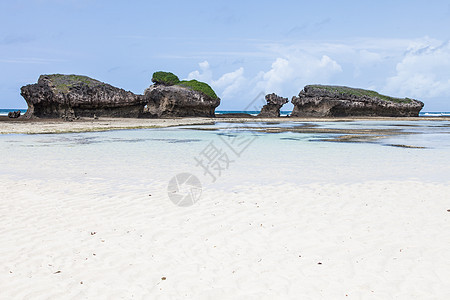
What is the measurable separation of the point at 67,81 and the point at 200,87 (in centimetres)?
2226

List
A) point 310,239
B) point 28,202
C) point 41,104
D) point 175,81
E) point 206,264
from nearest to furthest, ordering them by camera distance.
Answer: point 206,264
point 310,239
point 28,202
point 41,104
point 175,81

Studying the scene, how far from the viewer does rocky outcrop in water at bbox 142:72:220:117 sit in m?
63.7

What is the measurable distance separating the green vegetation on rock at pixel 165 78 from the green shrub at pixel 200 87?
2.33m

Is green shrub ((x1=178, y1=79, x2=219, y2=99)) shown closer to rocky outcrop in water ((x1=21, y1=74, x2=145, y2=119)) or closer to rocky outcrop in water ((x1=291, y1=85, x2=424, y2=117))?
rocky outcrop in water ((x1=21, y1=74, x2=145, y2=119))

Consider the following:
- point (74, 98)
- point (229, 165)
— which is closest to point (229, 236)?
point (229, 165)

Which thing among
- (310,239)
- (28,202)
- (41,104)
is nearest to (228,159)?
(28,202)

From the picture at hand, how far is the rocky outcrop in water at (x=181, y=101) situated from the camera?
2506 inches

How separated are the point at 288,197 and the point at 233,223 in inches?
92.5

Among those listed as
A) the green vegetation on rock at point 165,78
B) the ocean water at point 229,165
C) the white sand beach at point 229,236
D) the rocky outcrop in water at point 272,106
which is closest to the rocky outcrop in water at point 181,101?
the green vegetation on rock at point 165,78

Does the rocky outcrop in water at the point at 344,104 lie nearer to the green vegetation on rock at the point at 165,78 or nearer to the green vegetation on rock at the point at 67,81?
the green vegetation on rock at the point at 165,78

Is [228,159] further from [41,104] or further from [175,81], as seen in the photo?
[175,81]

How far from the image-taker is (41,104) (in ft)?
167

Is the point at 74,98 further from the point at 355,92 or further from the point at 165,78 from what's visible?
the point at 355,92

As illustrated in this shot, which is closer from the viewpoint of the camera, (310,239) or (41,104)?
(310,239)
